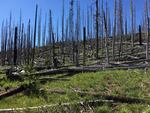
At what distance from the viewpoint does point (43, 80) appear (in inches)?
699

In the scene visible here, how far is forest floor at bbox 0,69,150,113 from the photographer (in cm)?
1228

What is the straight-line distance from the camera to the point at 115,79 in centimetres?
1695

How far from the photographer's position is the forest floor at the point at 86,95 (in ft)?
40.3

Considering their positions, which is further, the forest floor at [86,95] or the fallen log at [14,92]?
the fallen log at [14,92]

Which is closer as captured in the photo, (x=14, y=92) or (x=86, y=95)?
(x=86, y=95)

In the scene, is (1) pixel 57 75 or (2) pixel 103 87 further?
(1) pixel 57 75

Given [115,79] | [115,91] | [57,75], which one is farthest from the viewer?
[57,75]

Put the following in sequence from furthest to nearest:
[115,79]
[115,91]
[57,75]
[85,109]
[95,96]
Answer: [57,75]
[115,79]
[115,91]
[95,96]
[85,109]

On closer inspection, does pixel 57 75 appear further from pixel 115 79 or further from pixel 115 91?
pixel 115 91

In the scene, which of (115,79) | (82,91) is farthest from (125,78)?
(82,91)

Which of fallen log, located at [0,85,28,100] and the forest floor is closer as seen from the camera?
the forest floor

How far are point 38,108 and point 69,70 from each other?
8825mm

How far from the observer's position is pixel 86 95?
45.0ft

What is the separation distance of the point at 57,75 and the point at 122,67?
4.26 metres
